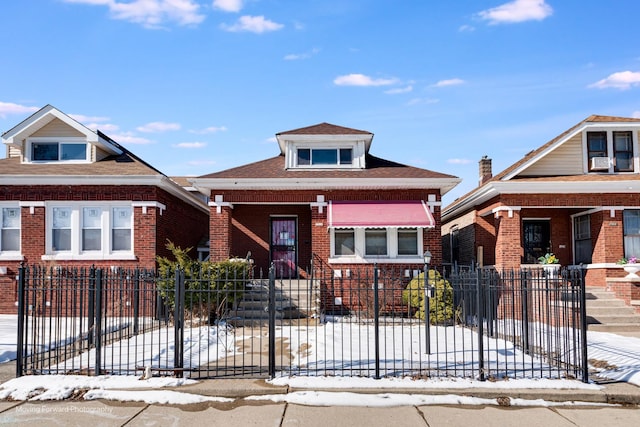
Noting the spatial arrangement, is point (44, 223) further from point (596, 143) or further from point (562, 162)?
point (596, 143)

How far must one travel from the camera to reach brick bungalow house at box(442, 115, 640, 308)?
15383 millimetres

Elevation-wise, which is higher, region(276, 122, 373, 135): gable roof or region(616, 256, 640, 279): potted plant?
region(276, 122, 373, 135): gable roof

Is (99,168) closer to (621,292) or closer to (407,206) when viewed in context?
(407,206)

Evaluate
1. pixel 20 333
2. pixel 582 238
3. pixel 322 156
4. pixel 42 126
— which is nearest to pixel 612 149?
pixel 582 238

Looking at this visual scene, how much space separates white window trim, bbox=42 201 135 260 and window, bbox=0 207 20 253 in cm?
102

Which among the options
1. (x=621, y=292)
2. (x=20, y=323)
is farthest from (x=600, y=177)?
(x=20, y=323)

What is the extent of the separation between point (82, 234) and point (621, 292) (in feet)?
55.4

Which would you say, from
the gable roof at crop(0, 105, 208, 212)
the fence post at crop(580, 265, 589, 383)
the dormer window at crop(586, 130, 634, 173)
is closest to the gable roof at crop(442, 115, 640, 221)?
the dormer window at crop(586, 130, 634, 173)

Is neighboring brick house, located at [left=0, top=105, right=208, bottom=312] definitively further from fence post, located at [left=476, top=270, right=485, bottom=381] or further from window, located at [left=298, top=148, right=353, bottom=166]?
fence post, located at [left=476, top=270, right=485, bottom=381]

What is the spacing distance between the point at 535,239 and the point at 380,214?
683 centimetres

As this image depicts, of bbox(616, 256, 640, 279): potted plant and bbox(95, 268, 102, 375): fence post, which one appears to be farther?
bbox(616, 256, 640, 279): potted plant

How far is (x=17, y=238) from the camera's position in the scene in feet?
50.9

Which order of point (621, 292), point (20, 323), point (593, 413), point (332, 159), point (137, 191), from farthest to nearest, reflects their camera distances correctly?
point (332, 159) < point (137, 191) < point (621, 292) < point (20, 323) < point (593, 413)

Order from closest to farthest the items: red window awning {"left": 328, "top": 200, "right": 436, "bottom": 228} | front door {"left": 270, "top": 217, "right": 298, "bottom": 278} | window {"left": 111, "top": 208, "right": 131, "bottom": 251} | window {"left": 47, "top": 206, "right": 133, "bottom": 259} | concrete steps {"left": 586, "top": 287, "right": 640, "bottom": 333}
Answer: concrete steps {"left": 586, "top": 287, "right": 640, "bottom": 333} → red window awning {"left": 328, "top": 200, "right": 436, "bottom": 228} → window {"left": 47, "top": 206, "right": 133, "bottom": 259} → window {"left": 111, "top": 208, "right": 131, "bottom": 251} → front door {"left": 270, "top": 217, "right": 298, "bottom": 278}
